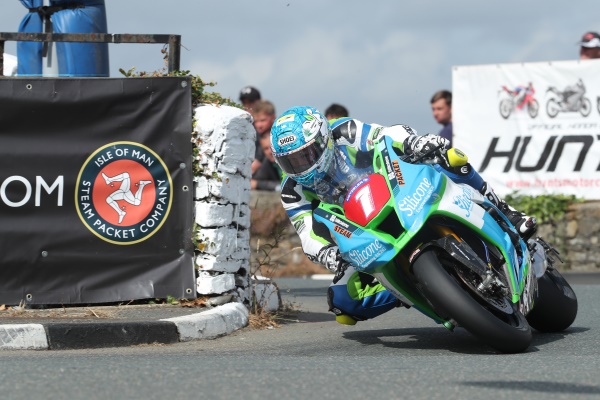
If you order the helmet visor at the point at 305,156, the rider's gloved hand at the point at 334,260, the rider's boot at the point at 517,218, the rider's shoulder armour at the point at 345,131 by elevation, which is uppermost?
the rider's shoulder armour at the point at 345,131

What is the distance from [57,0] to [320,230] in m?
3.95

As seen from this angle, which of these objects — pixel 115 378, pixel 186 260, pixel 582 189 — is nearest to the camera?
pixel 115 378

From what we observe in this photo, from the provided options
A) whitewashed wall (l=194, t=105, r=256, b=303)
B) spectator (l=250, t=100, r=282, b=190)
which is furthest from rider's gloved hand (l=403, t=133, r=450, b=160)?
spectator (l=250, t=100, r=282, b=190)

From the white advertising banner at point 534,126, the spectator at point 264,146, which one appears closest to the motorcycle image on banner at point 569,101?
the white advertising banner at point 534,126

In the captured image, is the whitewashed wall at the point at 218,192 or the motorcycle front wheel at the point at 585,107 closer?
the whitewashed wall at the point at 218,192

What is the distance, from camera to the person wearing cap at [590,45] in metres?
15.4

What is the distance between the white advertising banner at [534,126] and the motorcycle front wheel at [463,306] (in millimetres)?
9067

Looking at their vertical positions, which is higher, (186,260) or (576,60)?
(576,60)

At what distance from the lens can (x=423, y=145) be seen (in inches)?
278

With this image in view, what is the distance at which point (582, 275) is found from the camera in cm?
1453

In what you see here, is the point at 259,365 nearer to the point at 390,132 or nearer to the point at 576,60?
the point at 390,132

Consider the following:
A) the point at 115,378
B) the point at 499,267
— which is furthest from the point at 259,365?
the point at 499,267

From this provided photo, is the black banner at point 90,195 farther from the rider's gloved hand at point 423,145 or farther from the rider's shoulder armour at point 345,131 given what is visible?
the rider's gloved hand at point 423,145

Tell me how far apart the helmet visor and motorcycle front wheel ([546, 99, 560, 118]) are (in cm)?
890
